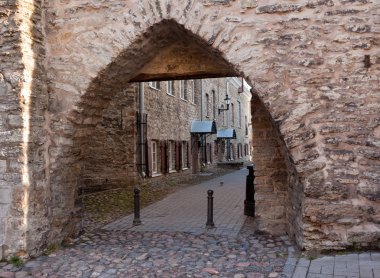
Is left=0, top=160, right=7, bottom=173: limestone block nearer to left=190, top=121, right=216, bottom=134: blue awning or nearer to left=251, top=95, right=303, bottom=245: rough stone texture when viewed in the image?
left=251, top=95, right=303, bottom=245: rough stone texture

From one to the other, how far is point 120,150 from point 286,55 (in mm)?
8317

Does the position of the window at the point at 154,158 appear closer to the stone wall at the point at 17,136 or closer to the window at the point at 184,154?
the window at the point at 184,154

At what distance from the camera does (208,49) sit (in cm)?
526

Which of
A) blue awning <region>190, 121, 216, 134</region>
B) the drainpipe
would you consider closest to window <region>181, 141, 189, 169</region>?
blue awning <region>190, 121, 216, 134</region>

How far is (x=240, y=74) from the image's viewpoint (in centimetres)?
507

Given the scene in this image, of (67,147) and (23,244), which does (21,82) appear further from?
(23,244)

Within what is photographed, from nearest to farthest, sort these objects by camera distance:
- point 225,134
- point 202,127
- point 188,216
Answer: point 188,216, point 202,127, point 225,134

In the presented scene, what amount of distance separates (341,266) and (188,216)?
396 cm

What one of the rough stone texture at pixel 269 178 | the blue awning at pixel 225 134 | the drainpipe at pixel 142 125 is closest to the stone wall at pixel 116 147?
the drainpipe at pixel 142 125

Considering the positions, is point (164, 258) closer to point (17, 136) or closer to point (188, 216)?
point (17, 136)

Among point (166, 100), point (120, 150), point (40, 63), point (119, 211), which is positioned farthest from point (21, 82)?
point (166, 100)

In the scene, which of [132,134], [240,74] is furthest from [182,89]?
[240,74]

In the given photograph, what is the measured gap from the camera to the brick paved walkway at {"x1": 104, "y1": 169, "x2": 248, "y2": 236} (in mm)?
6695

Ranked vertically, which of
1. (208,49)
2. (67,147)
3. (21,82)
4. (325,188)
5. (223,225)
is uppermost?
(208,49)
